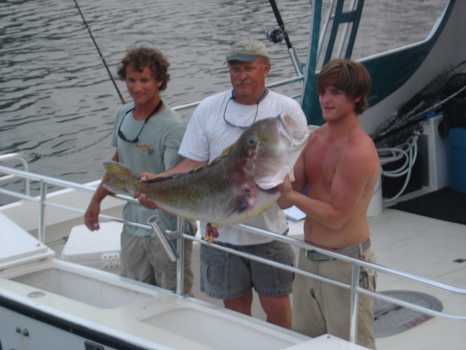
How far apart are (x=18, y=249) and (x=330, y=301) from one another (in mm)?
1752

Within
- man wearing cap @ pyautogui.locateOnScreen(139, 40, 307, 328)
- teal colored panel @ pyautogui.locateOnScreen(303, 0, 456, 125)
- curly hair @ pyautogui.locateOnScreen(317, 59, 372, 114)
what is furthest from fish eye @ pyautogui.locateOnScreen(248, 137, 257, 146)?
teal colored panel @ pyautogui.locateOnScreen(303, 0, 456, 125)

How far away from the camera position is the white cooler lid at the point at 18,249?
4.60 metres

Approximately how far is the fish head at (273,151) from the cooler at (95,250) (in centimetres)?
214

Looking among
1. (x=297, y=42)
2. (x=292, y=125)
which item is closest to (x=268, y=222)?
(x=292, y=125)

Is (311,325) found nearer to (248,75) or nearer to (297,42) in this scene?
(248,75)

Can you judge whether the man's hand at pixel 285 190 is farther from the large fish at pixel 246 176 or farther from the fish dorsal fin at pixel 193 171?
the fish dorsal fin at pixel 193 171

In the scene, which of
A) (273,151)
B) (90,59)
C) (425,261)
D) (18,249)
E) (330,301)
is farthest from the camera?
(90,59)

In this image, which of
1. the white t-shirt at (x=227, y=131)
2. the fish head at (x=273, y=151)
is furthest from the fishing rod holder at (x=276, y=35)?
the fish head at (x=273, y=151)

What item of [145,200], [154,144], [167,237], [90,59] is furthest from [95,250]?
[90,59]

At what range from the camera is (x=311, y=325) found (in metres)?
3.72

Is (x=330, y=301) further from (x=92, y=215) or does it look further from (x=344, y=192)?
(x=92, y=215)

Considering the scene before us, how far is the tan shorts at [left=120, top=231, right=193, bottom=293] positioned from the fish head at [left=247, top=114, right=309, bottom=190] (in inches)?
45.4

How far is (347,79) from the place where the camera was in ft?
11.2

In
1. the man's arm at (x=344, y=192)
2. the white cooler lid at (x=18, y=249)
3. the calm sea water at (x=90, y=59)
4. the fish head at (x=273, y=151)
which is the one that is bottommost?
the calm sea water at (x=90, y=59)
